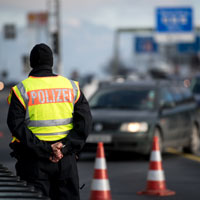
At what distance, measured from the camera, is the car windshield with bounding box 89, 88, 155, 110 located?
15750 mm

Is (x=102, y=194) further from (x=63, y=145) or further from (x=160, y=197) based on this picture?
(x=63, y=145)

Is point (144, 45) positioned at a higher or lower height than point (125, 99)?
lower

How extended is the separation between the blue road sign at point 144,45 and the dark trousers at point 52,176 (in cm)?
7889

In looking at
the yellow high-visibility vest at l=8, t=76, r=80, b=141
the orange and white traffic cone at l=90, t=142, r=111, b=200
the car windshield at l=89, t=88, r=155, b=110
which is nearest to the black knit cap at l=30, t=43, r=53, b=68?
the yellow high-visibility vest at l=8, t=76, r=80, b=141

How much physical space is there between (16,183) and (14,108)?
4.11ft

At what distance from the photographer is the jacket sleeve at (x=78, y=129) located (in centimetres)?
593

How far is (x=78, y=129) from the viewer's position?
5977 millimetres

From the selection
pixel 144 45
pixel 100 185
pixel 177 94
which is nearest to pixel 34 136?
pixel 100 185

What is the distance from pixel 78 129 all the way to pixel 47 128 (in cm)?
24

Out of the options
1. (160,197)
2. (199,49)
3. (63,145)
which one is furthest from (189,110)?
(199,49)

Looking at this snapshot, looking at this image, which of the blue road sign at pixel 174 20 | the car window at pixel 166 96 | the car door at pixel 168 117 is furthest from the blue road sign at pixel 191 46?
the car door at pixel 168 117

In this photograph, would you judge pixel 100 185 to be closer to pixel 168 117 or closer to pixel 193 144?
pixel 168 117

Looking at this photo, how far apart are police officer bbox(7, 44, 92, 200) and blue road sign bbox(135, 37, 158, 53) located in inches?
3102

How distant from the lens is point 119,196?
1029cm
